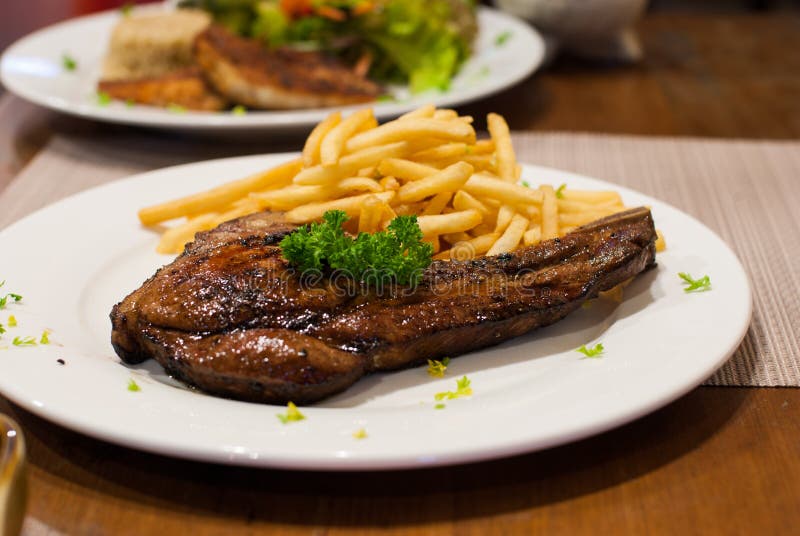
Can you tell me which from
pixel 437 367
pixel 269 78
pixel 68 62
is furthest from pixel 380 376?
pixel 68 62

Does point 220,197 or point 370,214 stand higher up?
point 370,214

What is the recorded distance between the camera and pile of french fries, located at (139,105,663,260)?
3.21 meters

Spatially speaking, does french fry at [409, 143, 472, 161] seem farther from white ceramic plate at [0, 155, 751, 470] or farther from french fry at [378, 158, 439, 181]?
white ceramic plate at [0, 155, 751, 470]

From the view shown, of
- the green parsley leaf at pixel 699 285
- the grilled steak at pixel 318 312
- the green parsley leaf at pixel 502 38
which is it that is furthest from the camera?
the green parsley leaf at pixel 502 38

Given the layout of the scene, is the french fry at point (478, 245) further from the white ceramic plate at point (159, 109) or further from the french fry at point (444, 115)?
the white ceramic plate at point (159, 109)

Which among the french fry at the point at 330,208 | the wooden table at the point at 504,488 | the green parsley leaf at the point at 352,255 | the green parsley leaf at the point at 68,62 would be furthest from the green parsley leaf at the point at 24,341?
the green parsley leaf at the point at 68,62

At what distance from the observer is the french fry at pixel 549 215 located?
3.32 meters

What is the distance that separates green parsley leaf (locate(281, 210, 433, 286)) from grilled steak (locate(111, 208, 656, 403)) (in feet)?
0.15

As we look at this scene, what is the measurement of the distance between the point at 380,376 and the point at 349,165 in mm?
959

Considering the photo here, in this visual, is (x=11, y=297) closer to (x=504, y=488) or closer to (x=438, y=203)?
(x=438, y=203)

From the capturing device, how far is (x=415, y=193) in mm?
3229

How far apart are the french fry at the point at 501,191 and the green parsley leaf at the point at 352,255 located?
0.60 metres

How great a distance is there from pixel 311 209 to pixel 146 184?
1.13 m

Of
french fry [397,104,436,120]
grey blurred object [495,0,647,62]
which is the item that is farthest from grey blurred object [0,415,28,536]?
grey blurred object [495,0,647,62]
